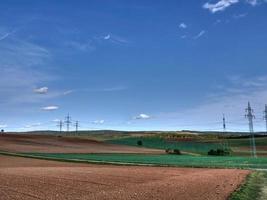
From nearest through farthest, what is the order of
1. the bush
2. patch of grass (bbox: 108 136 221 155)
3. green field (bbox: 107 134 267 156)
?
the bush
green field (bbox: 107 134 267 156)
patch of grass (bbox: 108 136 221 155)

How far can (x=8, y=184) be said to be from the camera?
26.7 meters

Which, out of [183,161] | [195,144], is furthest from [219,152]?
[183,161]

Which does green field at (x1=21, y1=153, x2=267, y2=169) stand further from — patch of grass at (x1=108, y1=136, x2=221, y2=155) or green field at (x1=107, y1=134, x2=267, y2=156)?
patch of grass at (x1=108, y1=136, x2=221, y2=155)

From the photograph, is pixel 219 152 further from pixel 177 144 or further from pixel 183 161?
pixel 183 161

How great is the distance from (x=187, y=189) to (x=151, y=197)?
→ 5.26 metres

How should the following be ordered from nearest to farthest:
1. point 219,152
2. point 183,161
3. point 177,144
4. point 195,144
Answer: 1. point 183,161
2. point 219,152
3. point 177,144
4. point 195,144

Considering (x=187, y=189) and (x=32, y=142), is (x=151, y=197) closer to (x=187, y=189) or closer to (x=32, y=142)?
(x=187, y=189)

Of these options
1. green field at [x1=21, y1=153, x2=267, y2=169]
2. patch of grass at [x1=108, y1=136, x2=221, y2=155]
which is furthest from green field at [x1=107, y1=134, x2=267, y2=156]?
green field at [x1=21, y1=153, x2=267, y2=169]

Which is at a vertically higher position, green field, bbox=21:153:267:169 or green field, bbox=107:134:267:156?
green field, bbox=107:134:267:156

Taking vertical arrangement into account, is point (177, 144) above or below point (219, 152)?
above

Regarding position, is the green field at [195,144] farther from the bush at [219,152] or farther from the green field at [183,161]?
the green field at [183,161]

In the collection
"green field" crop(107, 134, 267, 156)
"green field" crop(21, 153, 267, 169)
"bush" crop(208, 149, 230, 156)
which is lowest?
"green field" crop(21, 153, 267, 169)

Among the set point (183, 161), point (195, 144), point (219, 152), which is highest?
point (195, 144)

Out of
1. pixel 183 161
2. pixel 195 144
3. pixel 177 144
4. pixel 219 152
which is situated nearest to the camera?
pixel 183 161
